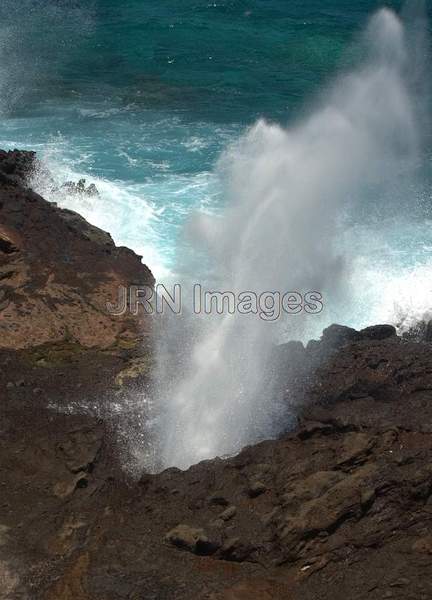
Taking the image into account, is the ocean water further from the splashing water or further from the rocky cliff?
the rocky cliff

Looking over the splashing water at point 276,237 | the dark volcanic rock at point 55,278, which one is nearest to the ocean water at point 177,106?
the splashing water at point 276,237

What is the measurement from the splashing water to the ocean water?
0.82 metres

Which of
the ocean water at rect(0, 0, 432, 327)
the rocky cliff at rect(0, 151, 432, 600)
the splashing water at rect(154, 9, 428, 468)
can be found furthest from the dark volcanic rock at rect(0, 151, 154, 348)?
the ocean water at rect(0, 0, 432, 327)

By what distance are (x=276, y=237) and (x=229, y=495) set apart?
13.6 m

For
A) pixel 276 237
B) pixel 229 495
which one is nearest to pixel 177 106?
pixel 276 237

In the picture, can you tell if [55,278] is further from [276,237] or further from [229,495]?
[229,495]

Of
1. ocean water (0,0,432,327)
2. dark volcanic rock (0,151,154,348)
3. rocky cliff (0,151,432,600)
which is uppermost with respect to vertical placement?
ocean water (0,0,432,327)

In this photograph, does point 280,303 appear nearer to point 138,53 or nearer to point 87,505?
point 87,505

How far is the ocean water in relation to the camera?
2934 cm

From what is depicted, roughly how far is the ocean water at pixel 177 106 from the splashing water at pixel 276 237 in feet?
2.68

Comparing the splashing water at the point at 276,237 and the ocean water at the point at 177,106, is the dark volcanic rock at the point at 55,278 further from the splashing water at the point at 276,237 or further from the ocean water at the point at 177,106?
the ocean water at the point at 177,106

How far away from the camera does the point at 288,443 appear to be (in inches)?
599

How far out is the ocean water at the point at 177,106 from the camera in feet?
96.3

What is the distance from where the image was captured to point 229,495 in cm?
1410
